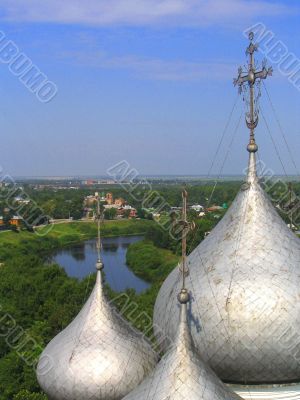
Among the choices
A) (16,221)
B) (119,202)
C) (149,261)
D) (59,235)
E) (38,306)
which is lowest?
(59,235)

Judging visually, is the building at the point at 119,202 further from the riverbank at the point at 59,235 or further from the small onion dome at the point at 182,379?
the small onion dome at the point at 182,379

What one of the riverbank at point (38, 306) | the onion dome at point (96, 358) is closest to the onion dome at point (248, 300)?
the onion dome at point (96, 358)

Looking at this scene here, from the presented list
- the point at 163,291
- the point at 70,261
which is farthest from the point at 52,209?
the point at 163,291

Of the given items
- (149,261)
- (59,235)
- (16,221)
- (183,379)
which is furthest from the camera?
(59,235)

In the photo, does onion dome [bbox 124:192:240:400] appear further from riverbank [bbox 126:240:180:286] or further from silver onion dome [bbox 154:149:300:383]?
riverbank [bbox 126:240:180:286]

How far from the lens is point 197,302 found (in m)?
10.7

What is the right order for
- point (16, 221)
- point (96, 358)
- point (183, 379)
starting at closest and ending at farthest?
point (183, 379) < point (96, 358) < point (16, 221)

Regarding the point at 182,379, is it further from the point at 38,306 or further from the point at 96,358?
the point at 38,306

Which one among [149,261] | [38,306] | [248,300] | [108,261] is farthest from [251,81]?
[108,261]

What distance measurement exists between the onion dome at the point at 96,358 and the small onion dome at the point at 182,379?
6.62ft

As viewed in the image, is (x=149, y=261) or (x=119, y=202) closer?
(x=149, y=261)

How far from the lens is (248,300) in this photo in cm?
1025

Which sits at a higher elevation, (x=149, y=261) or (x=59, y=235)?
(x=149, y=261)

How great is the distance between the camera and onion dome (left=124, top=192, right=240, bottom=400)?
28.1ft
